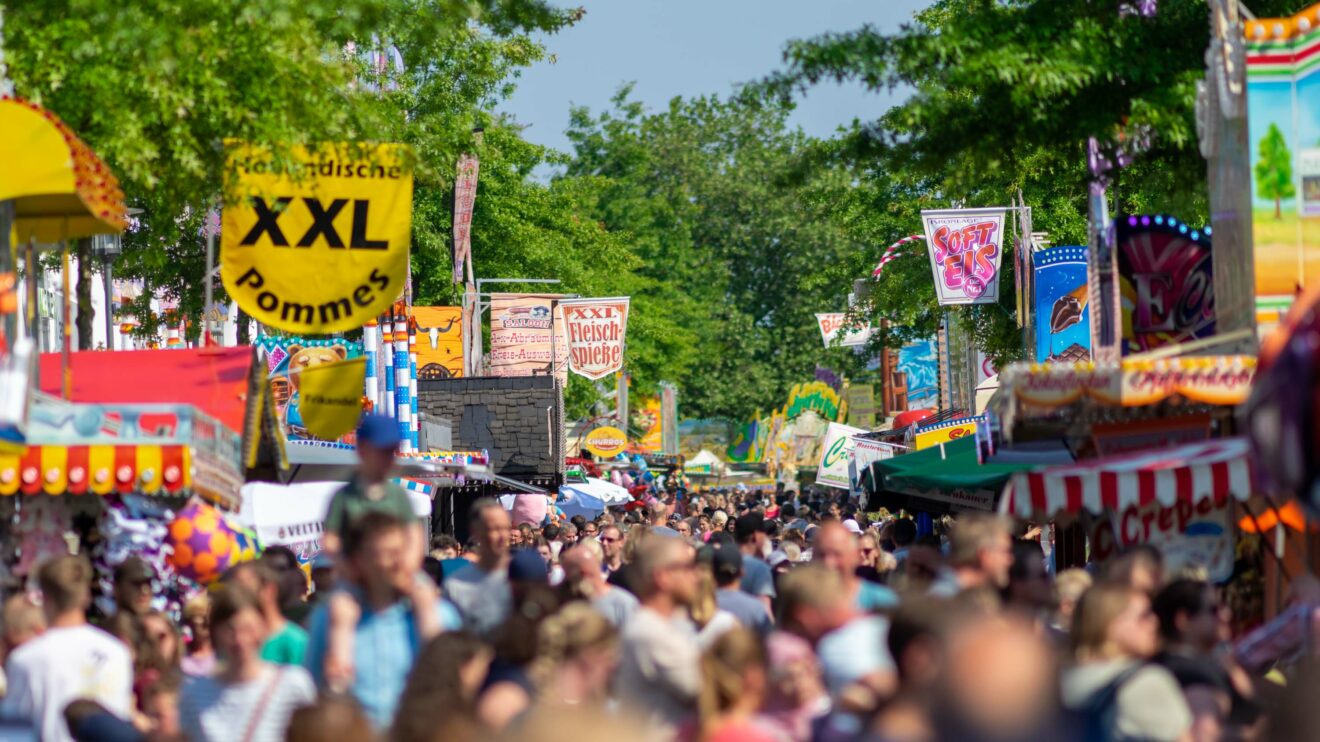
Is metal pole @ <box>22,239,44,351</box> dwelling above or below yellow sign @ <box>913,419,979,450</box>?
above

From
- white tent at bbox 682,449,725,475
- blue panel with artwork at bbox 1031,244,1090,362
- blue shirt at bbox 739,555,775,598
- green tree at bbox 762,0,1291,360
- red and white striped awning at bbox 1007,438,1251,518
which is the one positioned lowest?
white tent at bbox 682,449,725,475

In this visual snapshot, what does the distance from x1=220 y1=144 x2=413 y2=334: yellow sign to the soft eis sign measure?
14.5 m

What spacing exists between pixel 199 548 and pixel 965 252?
18451 mm

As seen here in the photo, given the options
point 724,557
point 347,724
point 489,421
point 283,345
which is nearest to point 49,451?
point 724,557

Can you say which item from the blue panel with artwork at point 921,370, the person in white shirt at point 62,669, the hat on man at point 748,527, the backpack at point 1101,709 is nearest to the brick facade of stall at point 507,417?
the blue panel with artwork at point 921,370

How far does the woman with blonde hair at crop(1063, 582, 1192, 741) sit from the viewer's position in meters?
6.24

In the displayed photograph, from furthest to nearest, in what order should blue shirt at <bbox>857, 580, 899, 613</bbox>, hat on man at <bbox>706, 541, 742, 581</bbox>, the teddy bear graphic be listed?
the teddy bear graphic → hat on man at <bbox>706, 541, 742, 581</bbox> → blue shirt at <bbox>857, 580, 899, 613</bbox>

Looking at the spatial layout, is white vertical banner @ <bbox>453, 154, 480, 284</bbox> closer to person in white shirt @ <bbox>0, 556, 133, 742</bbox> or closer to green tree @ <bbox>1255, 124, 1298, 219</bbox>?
green tree @ <bbox>1255, 124, 1298, 219</bbox>

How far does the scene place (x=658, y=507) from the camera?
24969mm

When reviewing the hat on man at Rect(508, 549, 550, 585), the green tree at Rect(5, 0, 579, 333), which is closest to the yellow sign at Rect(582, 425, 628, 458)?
the green tree at Rect(5, 0, 579, 333)

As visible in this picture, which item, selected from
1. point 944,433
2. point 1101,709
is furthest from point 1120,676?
point 944,433

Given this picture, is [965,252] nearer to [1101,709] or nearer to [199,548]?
[199,548]

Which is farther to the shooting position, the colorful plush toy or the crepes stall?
the colorful plush toy

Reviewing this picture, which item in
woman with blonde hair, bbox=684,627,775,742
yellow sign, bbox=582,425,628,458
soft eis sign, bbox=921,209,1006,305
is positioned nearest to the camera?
woman with blonde hair, bbox=684,627,775,742
